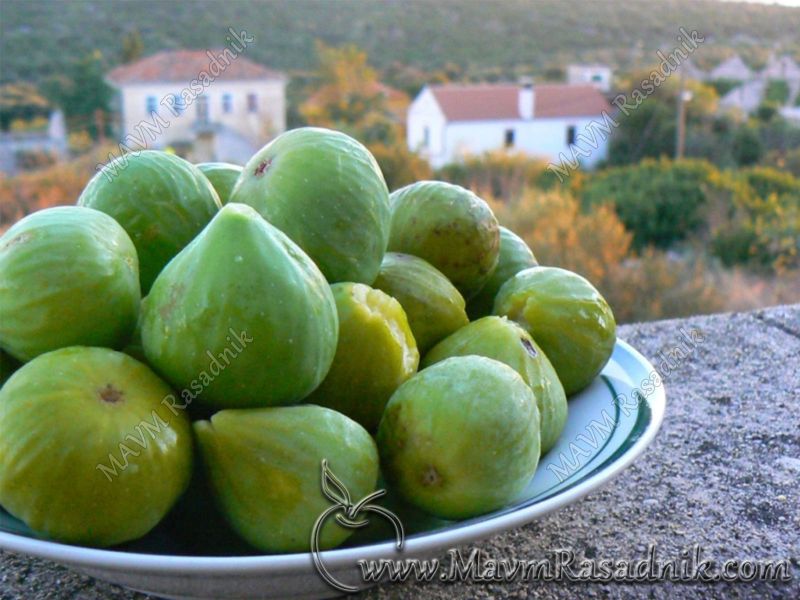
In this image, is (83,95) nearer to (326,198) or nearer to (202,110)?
(202,110)

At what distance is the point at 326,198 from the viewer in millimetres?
758

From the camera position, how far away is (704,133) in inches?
633

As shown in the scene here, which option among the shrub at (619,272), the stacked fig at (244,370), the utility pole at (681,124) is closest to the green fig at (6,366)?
the stacked fig at (244,370)

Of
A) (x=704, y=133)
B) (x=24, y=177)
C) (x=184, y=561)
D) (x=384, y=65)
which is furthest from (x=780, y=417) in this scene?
(x=384, y=65)

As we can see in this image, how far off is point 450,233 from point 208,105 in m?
19.5

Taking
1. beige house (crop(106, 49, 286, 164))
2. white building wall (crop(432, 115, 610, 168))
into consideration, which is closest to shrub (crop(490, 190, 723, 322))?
beige house (crop(106, 49, 286, 164))

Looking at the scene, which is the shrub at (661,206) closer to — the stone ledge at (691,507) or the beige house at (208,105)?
the beige house at (208,105)

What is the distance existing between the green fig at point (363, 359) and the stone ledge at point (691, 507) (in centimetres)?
18

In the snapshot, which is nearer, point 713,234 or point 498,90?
point 713,234

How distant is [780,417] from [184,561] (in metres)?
0.88

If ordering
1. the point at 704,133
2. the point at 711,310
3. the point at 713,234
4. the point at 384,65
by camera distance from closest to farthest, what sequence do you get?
the point at 711,310, the point at 713,234, the point at 704,133, the point at 384,65

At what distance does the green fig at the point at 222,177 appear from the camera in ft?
3.03

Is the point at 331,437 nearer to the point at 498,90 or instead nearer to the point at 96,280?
the point at 96,280

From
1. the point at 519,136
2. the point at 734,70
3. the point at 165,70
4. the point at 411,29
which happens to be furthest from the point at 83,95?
the point at 734,70
